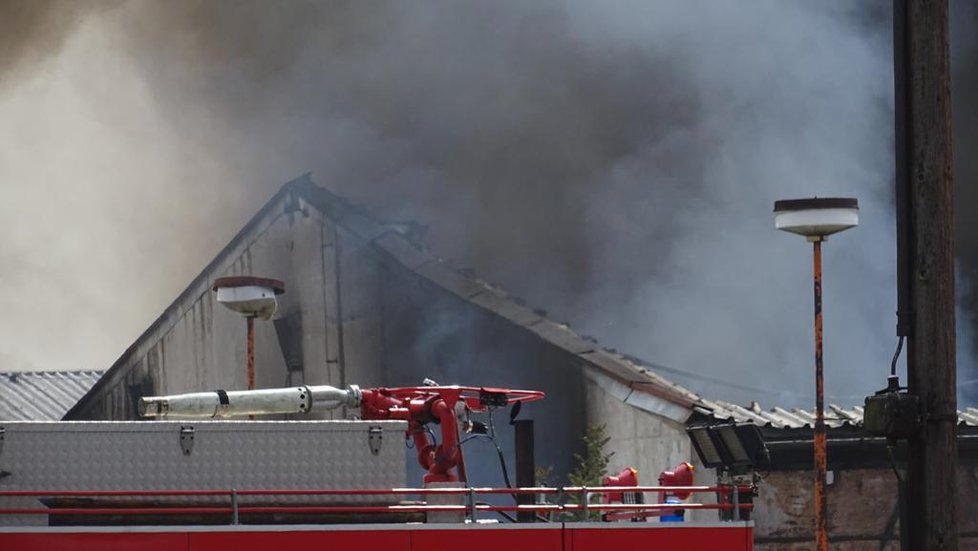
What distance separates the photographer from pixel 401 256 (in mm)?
26891

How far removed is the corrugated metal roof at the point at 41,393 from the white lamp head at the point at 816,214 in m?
22.4

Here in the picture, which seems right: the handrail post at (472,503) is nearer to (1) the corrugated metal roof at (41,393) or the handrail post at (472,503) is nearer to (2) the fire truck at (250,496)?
(2) the fire truck at (250,496)

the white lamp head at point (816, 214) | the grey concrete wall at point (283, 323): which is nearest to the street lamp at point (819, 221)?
the white lamp head at point (816, 214)

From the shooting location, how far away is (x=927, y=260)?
428 inches

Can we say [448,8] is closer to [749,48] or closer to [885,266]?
[749,48]

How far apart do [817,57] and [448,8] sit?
24.0 feet

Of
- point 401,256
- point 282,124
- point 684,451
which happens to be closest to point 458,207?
point 282,124

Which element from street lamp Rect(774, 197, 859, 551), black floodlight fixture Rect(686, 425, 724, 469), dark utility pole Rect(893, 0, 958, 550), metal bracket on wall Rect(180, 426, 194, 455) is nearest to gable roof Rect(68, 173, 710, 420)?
black floodlight fixture Rect(686, 425, 724, 469)

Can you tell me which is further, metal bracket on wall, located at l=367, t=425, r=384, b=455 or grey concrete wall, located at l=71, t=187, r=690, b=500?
grey concrete wall, located at l=71, t=187, r=690, b=500

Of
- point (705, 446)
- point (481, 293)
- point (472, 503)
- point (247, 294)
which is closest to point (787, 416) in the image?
point (705, 446)

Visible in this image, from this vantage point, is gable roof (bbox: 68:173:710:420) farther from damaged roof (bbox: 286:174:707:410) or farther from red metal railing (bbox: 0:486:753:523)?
red metal railing (bbox: 0:486:753:523)

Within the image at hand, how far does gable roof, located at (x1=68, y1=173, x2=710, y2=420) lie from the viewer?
23578mm

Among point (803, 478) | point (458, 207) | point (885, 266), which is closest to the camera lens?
point (803, 478)

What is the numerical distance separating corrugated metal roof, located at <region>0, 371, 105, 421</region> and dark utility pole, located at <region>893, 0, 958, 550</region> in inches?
1037
